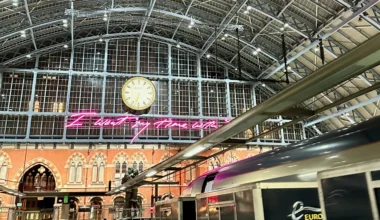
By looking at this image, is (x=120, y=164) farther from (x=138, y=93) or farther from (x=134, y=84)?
(x=134, y=84)

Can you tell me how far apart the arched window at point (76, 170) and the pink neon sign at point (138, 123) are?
257cm

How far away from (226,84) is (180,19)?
6.78m

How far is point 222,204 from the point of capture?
18.6ft

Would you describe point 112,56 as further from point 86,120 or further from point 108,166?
point 108,166

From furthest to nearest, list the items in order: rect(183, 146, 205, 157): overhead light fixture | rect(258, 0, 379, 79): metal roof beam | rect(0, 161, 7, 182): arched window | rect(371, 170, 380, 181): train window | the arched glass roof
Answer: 1. rect(0, 161, 7, 182): arched window
2. the arched glass roof
3. rect(258, 0, 379, 79): metal roof beam
4. rect(183, 146, 205, 157): overhead light fixture
5. rect(371, 170, 380, 181): train window

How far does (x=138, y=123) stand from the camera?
25.1 meters

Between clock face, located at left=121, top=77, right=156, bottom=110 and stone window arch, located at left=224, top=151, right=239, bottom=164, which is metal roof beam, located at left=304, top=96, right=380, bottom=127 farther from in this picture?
clock face, located at left=121, top=77, right=156, bottom=110

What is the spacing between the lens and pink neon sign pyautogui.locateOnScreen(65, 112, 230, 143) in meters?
24.2

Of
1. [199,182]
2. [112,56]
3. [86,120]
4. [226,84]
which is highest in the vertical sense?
[112,56]

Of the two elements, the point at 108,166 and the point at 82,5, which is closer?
the point at 82,5

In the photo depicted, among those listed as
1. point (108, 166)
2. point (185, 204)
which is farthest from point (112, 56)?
point (185, 204)

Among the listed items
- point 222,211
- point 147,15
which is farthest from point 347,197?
point 147,15

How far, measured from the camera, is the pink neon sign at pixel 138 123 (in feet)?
79.5

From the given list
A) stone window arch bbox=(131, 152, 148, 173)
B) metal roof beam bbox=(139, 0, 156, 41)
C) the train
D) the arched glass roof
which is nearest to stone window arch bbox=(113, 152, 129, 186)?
stone window arch bbox=(131, 152, 148, 173)
